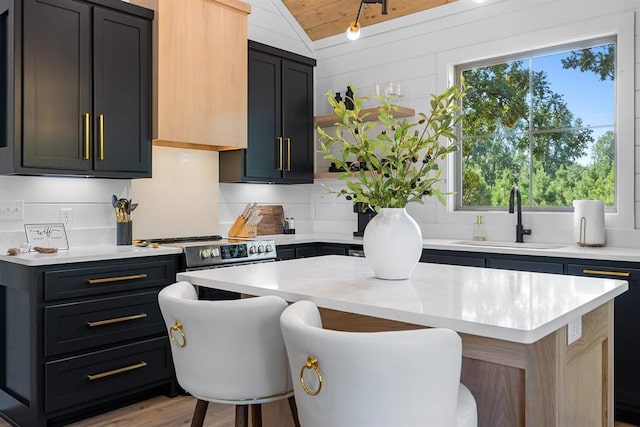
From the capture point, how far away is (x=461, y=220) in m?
4.16

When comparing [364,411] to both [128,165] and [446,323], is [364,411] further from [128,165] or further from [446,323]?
[128,165]

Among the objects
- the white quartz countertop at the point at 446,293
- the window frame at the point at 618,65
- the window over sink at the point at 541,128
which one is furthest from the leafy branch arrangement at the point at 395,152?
the window over sink at the point at 541,128

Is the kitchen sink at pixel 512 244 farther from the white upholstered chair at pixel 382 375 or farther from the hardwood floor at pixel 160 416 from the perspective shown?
the white upholstered chair at pixel 382 375

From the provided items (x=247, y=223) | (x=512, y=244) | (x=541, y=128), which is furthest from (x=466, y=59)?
(x=247, y=223)

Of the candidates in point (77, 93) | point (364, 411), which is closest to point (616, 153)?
point (364, 411)

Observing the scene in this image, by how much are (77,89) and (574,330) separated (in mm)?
2905

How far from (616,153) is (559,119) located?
18.6 inches

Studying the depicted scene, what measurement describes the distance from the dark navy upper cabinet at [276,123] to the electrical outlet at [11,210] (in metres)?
1.51

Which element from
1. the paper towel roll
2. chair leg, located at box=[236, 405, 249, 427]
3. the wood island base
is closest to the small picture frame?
the wood island base

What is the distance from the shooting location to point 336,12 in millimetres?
4840

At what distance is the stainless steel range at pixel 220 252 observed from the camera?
334cm

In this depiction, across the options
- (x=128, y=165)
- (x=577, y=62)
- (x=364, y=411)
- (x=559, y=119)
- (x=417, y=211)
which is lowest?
(x=364, y=411)

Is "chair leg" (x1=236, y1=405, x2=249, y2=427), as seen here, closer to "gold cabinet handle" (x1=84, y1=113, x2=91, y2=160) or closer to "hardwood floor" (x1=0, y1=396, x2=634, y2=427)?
"hardwood floor" (x1=0, y1=396, x2=634, y2=427)

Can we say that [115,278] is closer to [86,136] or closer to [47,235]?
[47,235]
